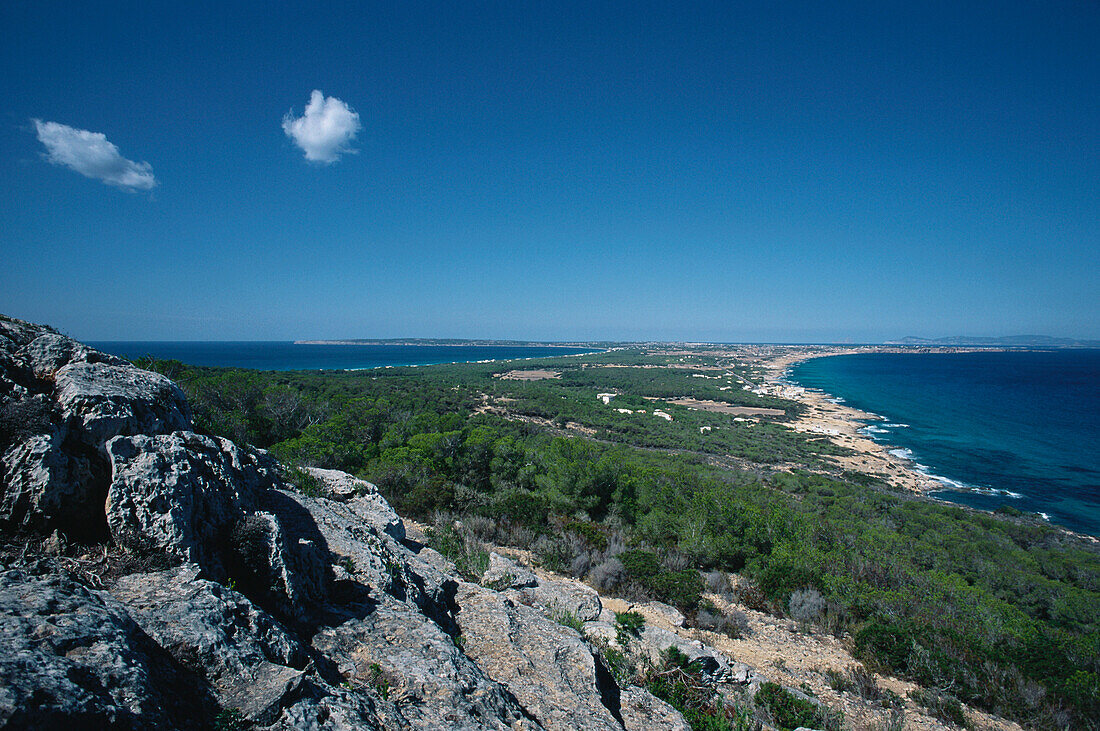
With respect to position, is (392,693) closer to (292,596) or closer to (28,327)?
(292,596)

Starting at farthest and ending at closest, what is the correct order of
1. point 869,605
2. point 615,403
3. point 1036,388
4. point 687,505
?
1. point 1036,388
2. point 615,403
3. point 687,505
4. point 869,605

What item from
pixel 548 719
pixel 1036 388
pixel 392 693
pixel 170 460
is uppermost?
pixel 170 460

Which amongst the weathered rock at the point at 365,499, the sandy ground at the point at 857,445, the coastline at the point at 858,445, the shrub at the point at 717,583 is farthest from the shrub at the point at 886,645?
the sandy ground at the point at 857,445

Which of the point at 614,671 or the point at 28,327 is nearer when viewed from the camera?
the point at 28,327

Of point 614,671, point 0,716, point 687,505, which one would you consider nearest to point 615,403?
point 687,505

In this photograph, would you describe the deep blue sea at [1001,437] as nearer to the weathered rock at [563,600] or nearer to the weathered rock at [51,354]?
the weathered rock at [563,600]

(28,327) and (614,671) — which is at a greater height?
(28,327)

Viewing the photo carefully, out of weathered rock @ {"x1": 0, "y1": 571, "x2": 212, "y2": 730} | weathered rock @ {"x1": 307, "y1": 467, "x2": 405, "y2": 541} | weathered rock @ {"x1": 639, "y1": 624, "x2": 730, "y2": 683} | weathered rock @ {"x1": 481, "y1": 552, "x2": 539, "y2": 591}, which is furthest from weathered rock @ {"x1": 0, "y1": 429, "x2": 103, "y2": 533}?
weathered rock @ {"x1": 639, "y1": 624, "x2": 730, "y2": 683}

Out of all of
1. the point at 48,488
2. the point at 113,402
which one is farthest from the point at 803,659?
the point at 113,402
